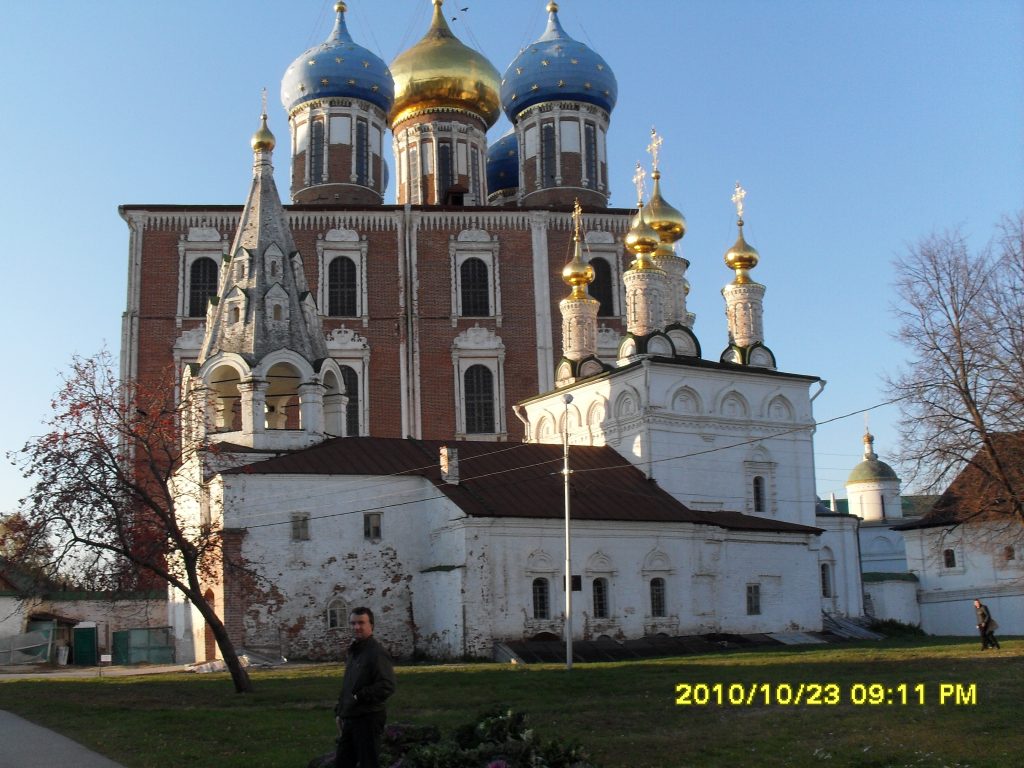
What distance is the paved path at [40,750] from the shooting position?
32.9 feet

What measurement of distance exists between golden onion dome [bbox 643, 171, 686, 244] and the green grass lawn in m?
14.9

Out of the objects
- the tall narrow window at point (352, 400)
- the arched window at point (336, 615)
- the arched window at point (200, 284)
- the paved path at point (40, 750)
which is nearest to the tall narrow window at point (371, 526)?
the arched window at point (336, 615)

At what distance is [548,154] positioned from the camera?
39625 mm

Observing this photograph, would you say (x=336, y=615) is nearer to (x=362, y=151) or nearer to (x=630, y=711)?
(x=630, y=711)

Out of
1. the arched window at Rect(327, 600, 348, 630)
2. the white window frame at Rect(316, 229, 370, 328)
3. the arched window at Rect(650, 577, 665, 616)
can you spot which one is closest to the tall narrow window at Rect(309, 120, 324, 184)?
the white window frame at Rect(316, 229, 370, 328)

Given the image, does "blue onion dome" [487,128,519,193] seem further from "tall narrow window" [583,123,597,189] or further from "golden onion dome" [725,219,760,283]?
"golden onion dome" [725,219,760,283]

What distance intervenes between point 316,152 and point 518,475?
16.3m

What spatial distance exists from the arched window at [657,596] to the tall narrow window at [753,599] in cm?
246

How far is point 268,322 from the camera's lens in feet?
86.2

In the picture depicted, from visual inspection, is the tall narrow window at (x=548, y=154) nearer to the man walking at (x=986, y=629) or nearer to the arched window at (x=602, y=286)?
the arched window at (x=602, y=286)

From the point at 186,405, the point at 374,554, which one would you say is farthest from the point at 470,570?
the point at 186,405

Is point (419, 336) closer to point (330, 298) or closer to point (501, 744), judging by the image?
point (330, 298)

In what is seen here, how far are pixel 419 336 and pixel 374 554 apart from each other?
12.0 m

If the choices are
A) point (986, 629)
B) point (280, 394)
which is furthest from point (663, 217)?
point (986, 629)
